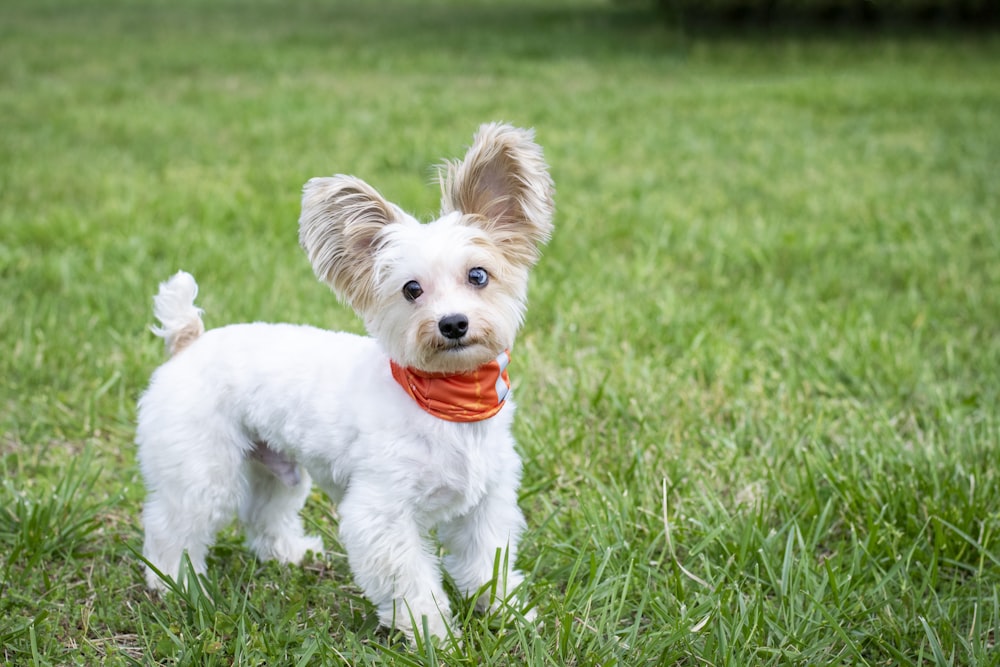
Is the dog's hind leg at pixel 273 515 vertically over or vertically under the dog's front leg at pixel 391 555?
under

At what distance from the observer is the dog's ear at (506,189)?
8.34 feet

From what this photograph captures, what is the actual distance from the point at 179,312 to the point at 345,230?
2.35ft

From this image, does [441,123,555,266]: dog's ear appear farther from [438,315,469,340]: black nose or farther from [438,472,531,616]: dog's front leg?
[438,472,531,616]: dog's front leg

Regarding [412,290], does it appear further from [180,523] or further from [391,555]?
[180,523]

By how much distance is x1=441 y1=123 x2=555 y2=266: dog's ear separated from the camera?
8.34ft

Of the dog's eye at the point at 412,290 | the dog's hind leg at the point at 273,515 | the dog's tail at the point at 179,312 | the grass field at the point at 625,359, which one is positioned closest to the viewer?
the dog's eye at the point at 412,290

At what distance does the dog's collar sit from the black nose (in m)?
0.17

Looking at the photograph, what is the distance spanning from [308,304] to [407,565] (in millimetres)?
2603

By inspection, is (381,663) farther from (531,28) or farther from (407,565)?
(531,28)

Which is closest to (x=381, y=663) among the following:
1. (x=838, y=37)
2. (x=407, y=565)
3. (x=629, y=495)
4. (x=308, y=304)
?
(x=407, y=565)

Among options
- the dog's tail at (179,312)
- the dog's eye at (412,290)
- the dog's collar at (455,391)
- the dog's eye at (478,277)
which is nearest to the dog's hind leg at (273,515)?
the dog's tail at (179,312)

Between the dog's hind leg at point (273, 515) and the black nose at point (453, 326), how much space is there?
878 millimetres

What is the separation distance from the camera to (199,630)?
267 centimetres

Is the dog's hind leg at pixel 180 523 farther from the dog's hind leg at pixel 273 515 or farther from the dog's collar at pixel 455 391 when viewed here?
the dog's collar at pixel 455 391
